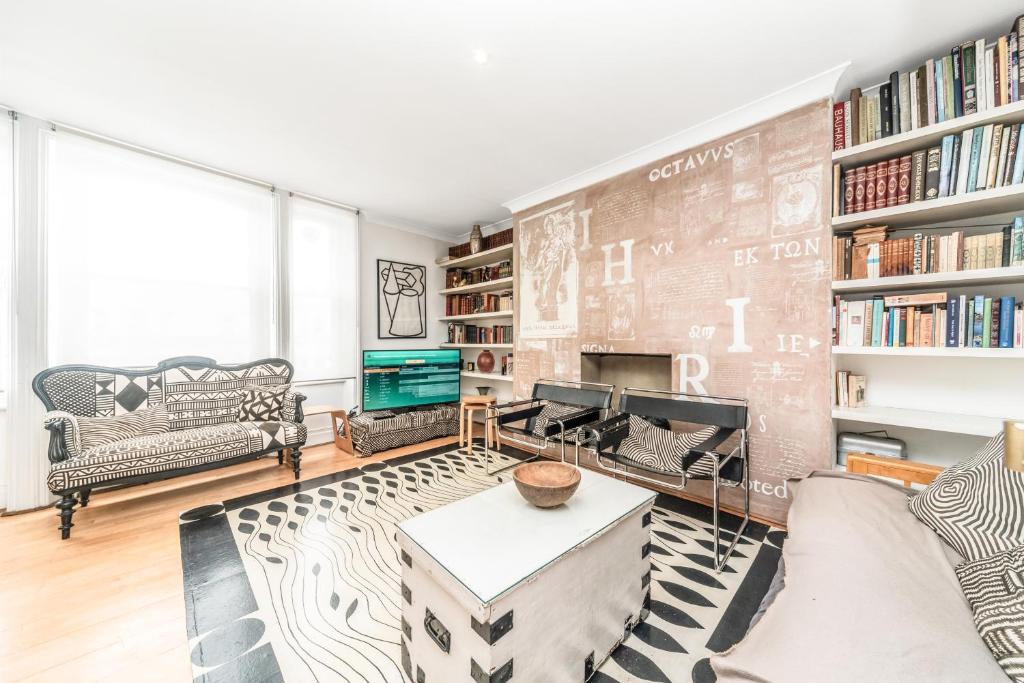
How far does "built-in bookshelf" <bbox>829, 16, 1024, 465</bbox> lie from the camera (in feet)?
5.59

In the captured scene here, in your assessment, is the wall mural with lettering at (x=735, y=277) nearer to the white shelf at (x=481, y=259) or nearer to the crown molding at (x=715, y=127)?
the crown molding at (x=715, y=127)

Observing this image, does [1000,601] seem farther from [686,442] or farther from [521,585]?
[686,442]

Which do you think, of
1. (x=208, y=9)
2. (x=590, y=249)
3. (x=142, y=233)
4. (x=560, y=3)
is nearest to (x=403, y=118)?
(x=208, y=9)

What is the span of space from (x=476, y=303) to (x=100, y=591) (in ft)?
12.1

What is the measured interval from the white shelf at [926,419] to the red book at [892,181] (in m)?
1.13

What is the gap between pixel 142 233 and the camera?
298 centimetres

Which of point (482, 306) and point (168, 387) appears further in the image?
point (482, 306)

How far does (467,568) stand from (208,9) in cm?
257

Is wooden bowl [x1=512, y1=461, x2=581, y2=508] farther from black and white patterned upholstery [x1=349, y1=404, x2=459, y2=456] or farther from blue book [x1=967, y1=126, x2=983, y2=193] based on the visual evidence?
black and white patterned upholstery [x1=349, y1=404, x2=459, y2=456]

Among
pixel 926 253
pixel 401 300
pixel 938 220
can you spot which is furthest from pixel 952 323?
pixel 401 300

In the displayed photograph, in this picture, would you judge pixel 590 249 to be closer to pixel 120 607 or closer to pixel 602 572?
pixel 602 572

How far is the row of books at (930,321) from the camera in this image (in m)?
1.70

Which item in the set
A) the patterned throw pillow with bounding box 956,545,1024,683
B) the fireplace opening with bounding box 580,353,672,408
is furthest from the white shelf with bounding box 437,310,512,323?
the patterned throw pillow with bounding box 956,545,1024,683

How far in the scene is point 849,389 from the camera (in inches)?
84.2
